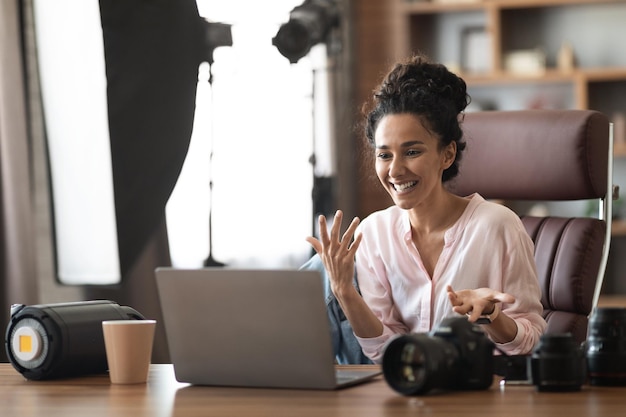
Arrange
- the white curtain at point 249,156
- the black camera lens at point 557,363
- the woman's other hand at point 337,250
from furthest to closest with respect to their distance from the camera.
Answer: the white curtain at point 249,156
the woman's other hand at point 337,250
the black camera lens at point 557,363

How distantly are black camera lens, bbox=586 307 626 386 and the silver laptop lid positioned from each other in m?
0.36

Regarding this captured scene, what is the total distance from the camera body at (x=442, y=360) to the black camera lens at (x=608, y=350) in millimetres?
148

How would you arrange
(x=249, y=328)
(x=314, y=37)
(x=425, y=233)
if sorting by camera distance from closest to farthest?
(x=249, y=328) → (x=425, y=233) → (x=314, y=37)

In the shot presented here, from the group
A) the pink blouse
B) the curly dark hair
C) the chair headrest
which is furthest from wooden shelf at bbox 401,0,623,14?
the pink blouse

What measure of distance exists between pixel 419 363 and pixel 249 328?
25 centimetres

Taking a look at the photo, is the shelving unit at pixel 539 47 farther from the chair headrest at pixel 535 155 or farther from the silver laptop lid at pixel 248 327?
the silver laptop lid at pixel 248 327

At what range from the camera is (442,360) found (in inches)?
50.8

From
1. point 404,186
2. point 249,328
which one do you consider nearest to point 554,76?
point 404,186

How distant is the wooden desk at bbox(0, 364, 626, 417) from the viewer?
121 cm

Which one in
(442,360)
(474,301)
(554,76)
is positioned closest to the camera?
(442,360)

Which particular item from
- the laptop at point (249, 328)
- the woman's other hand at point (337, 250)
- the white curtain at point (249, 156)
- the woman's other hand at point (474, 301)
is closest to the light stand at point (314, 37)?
the white curtain at point (249, 156)

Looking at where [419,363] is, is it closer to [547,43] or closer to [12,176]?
[12,176]

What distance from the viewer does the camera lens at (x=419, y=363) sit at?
4.18ft

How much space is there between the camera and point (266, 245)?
14.2ft
